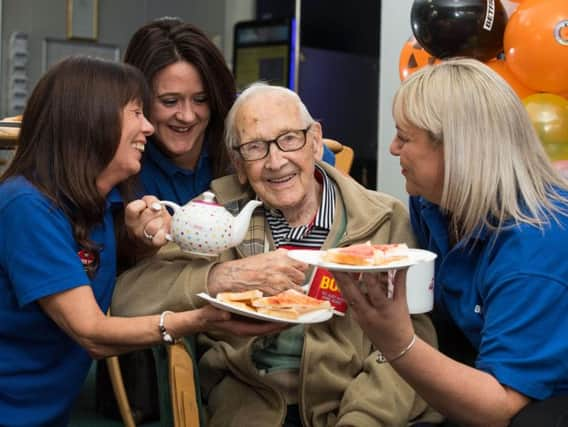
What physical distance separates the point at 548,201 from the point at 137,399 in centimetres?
140

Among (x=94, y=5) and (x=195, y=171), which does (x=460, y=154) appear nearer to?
(x=195, y=171)

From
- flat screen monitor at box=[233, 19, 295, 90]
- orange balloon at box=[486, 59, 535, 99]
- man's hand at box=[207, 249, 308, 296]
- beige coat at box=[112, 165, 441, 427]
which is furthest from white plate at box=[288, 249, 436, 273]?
flat screen monitor at box=[233, 19, 295, 90]

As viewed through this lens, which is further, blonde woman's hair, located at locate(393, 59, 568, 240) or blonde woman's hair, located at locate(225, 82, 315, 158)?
blonde woman's hair, located at locate(225, 82, 315, 158)

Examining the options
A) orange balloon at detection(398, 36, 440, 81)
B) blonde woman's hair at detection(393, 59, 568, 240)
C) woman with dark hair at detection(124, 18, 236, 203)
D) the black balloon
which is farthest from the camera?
orange balloon at detection(398, 36, 440, 81)

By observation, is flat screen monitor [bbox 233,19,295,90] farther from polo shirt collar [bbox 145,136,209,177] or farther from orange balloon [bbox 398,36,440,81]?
polo shirt collar [bbox 145,136,209,177]

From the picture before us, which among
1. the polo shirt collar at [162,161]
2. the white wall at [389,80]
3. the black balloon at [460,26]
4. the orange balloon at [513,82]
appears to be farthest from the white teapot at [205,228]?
the white wall at [389,80]

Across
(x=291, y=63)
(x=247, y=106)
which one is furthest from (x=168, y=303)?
(x=291, y=63)

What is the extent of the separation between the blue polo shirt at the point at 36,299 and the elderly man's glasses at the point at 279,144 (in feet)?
1.31

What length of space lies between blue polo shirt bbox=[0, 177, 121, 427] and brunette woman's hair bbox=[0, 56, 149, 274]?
0.05m

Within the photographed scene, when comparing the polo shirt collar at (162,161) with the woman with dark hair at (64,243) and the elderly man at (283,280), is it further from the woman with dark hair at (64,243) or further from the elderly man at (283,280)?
the woman with dark hair at (64,243)

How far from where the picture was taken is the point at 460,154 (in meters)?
1.59

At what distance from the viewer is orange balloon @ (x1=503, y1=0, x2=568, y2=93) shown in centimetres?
298

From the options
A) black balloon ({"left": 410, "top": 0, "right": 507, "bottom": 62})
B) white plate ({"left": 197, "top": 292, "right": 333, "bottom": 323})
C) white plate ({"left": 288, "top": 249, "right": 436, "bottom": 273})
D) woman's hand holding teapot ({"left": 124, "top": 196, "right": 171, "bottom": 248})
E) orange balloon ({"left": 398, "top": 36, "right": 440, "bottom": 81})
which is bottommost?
white plate ({"left": 197, "top": 292, "right": 333, "bottom": 323})

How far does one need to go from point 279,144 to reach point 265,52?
4592 millimetres
